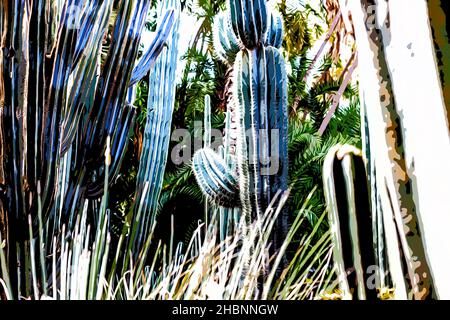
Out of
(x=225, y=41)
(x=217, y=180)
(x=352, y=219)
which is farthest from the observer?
(x=225, y=41)


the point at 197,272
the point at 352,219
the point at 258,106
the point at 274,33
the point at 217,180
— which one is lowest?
the point at 197,272

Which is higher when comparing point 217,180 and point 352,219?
point 217,180

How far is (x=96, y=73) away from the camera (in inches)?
131

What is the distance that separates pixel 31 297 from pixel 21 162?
1.96 ft

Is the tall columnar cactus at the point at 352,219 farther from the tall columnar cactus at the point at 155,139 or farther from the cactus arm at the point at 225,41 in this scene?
the tall columnar cactus at the point at 155,139

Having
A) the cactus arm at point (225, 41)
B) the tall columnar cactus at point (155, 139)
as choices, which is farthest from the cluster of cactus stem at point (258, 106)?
the tall columnar cactus at point (155, 139)

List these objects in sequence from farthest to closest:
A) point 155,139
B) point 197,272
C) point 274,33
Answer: point 155,139 → point 274,33 → point 197,272

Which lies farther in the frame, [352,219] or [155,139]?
[155,139]

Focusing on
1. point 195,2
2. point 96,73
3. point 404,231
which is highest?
point 195,2

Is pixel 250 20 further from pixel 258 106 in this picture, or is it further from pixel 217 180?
pixel 217 180

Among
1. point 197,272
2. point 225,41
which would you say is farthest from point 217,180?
point 197,272
